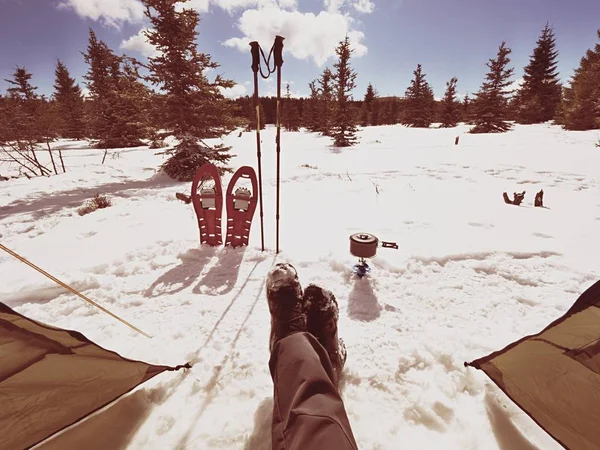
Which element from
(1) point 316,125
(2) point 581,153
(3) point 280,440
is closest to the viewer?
(3) point 280,440

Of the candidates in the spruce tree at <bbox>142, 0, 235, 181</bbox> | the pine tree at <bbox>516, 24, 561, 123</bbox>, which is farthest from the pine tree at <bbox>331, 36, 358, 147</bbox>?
the pine tree at <bbox>516, 24, 561, 123</bbox>

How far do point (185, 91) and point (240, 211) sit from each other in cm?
861

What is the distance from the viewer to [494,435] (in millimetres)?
1852

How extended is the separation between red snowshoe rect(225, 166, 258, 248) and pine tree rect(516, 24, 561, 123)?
122 feet

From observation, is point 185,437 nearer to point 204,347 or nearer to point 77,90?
point 204,347

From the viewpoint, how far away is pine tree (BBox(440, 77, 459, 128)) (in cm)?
3481

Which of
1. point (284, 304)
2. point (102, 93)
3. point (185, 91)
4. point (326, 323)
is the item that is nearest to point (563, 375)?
point (326, 323)

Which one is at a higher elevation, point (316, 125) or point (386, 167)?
point (316, 125)

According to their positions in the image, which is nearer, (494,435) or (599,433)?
(599,433)

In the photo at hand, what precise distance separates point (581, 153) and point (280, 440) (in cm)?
1689

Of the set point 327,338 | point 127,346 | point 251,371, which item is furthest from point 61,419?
point 327,338

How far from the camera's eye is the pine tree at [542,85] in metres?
28.6

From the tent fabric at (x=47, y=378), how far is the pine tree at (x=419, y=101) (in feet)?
125

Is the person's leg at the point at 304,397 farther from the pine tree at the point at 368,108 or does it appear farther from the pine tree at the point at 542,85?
the pine tree at the point at 368,108
